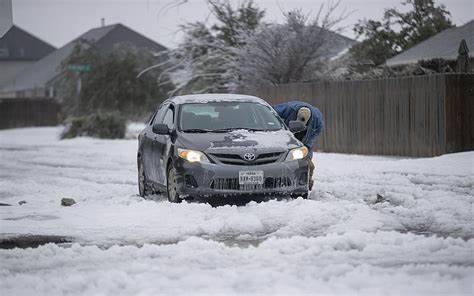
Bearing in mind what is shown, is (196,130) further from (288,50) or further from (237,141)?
(288,50)

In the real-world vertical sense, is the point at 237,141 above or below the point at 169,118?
below

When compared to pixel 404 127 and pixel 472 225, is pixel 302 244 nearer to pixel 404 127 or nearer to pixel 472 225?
pixel 472 225

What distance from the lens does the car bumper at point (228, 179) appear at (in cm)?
1120

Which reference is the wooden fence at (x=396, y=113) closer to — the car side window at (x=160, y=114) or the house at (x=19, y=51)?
the car side window at (x=160, y=114)

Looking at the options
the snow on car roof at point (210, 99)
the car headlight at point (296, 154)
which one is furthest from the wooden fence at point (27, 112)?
the car headlight at point (296, 154)

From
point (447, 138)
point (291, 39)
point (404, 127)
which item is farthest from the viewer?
point (291, 39)

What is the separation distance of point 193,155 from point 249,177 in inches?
30.8

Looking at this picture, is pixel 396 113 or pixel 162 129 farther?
pixel 396 113

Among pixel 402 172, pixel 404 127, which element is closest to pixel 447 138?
pixel 404 127

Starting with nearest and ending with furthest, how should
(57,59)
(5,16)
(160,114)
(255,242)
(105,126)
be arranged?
(255,242), (5,16), (160,114), (105,126), (57,59)

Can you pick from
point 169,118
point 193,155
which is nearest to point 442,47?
point 169,118

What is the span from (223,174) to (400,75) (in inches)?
464

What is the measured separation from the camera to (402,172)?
667 inches

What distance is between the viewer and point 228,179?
11.2 m
